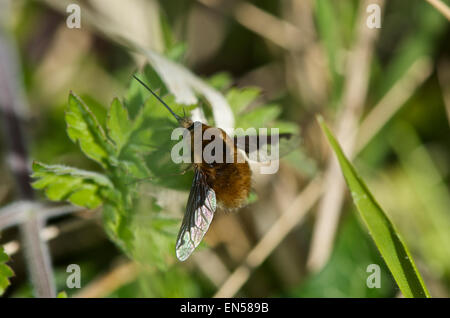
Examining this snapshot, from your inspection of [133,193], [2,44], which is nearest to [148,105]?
[133,193]

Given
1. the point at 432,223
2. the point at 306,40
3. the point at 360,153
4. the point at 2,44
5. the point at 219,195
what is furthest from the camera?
the point at 306,40

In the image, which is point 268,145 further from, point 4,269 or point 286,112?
point 286,112

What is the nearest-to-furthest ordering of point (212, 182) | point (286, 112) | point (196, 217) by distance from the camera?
1. point (196, 217)
2. point (212, 182)
3. point (286, 112)

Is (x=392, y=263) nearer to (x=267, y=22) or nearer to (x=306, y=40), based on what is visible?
(x=306, y=40)

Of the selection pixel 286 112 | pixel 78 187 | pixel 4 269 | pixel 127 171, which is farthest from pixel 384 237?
pixel 286 112

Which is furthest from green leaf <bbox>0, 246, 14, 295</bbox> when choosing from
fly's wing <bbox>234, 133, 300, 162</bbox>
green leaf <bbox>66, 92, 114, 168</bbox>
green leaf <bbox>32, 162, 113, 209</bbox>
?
fly's wing <bbox>234, 133, 300, 162</bbox>
